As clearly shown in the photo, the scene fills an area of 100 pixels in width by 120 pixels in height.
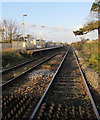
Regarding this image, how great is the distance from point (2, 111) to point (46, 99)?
174 cm

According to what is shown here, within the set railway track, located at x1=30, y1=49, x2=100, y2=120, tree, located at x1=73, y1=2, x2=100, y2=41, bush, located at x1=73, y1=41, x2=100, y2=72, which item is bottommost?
railway track, located at x1=30, y1=49, x2=100, y2=120

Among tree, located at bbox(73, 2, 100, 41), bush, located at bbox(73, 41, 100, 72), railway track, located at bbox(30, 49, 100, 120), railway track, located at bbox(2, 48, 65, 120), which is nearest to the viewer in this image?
railway track, located at bbox(30, 49, 100, 120)

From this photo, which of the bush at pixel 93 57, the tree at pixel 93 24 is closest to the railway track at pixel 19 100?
the bush at pixel 93 57

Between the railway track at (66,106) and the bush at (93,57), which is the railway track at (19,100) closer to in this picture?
the railway track at (66,106)

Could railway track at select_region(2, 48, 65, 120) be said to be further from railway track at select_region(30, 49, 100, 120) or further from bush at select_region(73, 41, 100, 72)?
bush at select_region(73, 41, 100, 72)

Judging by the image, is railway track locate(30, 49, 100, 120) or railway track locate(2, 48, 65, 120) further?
railway track locate(2, 48, 65, 120)

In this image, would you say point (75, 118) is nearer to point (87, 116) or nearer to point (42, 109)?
point (87, 116)

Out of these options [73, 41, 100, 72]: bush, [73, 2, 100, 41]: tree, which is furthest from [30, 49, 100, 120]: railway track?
[73, 2, 100, 41]: tree

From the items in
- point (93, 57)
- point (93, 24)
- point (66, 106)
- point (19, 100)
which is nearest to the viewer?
point (66, 106)

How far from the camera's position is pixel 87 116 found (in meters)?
4.85

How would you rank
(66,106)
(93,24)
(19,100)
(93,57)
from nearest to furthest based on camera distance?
(66,106) < (19,100) < (93,57) < (93,24)

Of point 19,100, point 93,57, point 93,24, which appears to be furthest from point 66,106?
point 93,24

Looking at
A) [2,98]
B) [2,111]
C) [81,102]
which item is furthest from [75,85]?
[2,111]

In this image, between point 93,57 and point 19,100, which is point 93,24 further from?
point 19,100
